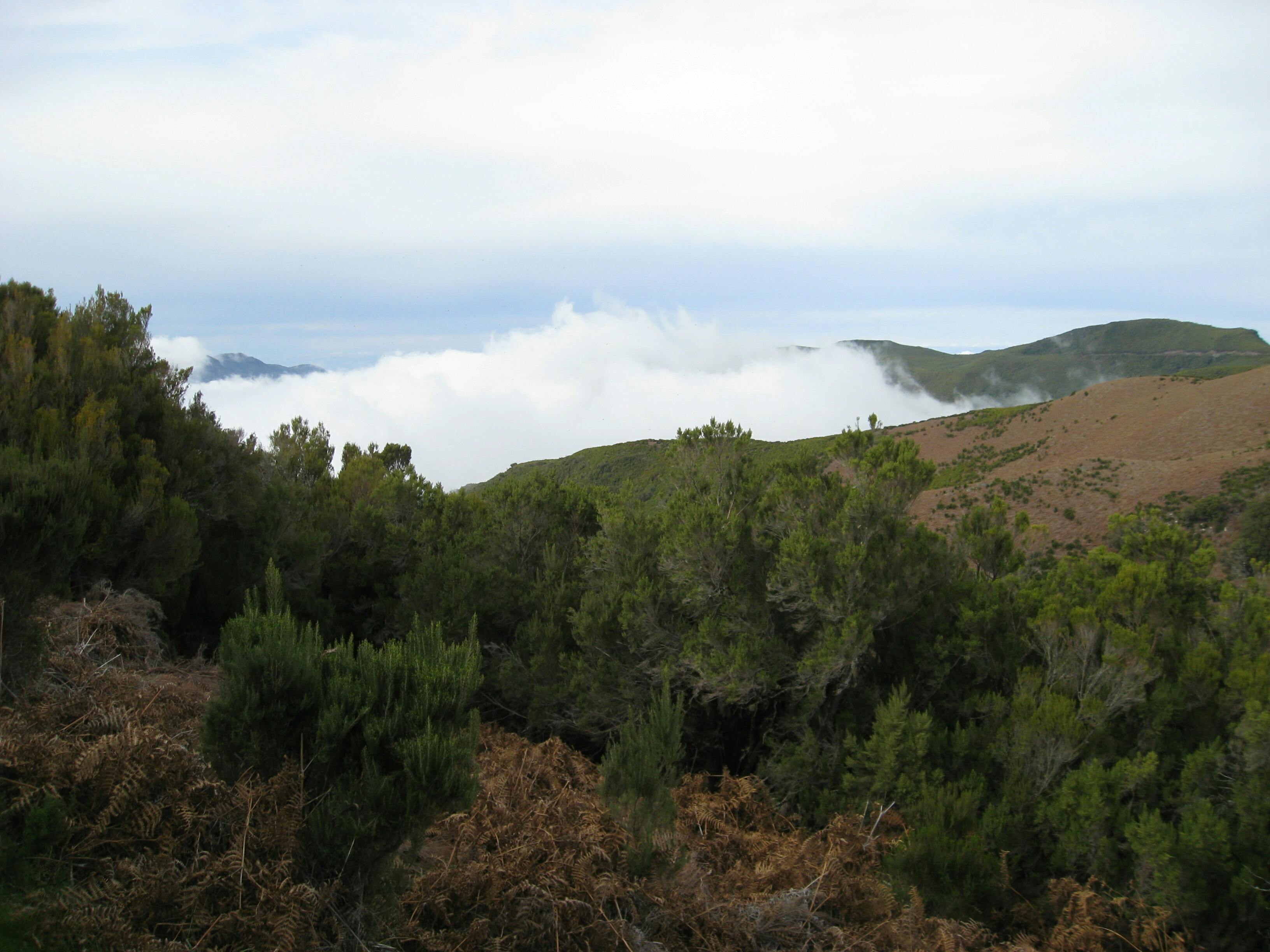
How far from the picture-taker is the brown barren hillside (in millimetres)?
38969

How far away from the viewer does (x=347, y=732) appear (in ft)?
13.6

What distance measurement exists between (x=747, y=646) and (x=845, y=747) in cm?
155

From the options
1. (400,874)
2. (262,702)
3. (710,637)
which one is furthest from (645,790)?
(710,637)

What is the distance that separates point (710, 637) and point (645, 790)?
178 inches

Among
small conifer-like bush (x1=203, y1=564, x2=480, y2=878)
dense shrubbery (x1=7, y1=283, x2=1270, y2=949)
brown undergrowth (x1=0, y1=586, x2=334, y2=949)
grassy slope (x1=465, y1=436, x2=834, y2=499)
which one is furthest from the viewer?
grassy slope (x1=465, y1=436, x2=834, y2=499)

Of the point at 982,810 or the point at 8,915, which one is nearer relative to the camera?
the point at 8,915

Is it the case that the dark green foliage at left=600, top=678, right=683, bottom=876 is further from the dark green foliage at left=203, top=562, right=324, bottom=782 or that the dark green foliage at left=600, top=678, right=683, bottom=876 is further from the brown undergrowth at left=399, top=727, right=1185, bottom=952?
the dark green foliage at left=203, top=562, right=324, bottom=782

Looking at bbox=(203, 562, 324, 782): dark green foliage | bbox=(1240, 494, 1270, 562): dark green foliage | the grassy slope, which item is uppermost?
the grassy slope

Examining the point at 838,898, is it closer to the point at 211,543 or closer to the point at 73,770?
the point at 73,770

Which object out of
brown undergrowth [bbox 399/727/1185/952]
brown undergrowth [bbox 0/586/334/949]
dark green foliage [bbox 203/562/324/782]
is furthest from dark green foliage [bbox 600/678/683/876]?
dark green foliage [bbox 203/562/324/782]

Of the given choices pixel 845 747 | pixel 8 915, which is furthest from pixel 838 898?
pixel 8 915

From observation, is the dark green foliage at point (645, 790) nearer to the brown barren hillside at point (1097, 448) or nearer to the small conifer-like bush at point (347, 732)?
the small conifer-like bush at point (347, 732)

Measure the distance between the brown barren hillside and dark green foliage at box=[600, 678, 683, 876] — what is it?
98.4 ft

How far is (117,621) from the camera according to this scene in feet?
26.7
